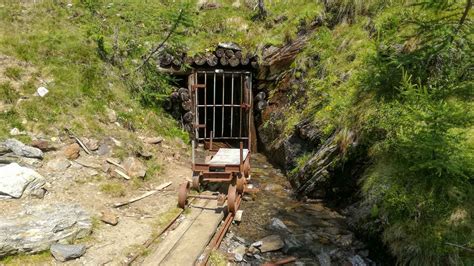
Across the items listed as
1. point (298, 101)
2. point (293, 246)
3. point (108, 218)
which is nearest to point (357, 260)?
point (293, 246)

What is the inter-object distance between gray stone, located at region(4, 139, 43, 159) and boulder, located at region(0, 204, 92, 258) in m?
1.81

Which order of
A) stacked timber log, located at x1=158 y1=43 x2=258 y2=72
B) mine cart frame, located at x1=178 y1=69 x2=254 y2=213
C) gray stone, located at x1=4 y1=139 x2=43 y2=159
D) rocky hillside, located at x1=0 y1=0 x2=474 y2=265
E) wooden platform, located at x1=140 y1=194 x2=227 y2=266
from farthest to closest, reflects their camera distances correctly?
stacked timber log, located at x1=158 y1=43 x2=258 y2=72, mine cart frame, located at x1=178 y1=69 x2=254 y2=213, gray stone, located at x1=4 y1=139 x2=43 y2=159, wooden platform, located at x1=140 y1=194 x2=227 y2=266, rocky hillside, located at x1=0 y1=0 x2=474 y2=265

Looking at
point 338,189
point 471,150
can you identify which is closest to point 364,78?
point 338,189

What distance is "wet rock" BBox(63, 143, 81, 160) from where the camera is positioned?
8.48 m

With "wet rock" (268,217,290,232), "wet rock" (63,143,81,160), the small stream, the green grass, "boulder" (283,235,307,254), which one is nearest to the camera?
the small stream

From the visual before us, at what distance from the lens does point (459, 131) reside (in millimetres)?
4645

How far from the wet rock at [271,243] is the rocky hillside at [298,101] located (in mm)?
1678

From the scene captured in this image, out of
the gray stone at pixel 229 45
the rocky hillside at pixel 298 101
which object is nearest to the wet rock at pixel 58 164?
the rocky hillside at pixel 298 101

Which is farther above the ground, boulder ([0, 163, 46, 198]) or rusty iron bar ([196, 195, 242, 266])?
boulder ([0, 163, 46, 198])

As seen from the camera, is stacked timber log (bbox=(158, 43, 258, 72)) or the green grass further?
stacked timber log (bbox=(158, 43, 258, 72))

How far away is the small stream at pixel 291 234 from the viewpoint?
6.46 meters

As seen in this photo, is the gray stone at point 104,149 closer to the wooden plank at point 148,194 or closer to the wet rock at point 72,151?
the wet rock at point 72,151

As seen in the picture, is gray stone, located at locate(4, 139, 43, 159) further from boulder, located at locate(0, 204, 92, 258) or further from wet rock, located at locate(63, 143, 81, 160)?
boulder, located at locate(0, 204, 92, 258)

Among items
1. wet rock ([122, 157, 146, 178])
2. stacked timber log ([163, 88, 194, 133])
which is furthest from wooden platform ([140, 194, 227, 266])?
stacked timber log ([163, 88, 194, 133])
